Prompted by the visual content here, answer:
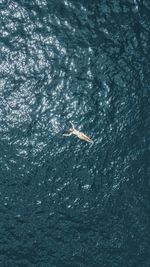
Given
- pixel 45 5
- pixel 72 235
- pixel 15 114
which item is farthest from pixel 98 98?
pixel 72 235

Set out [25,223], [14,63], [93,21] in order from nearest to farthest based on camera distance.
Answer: [25,223]
[14,63]
[93,21]

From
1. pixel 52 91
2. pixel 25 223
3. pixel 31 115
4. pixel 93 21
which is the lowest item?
pixel 25 223

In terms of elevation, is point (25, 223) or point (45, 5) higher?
point (45, 5)

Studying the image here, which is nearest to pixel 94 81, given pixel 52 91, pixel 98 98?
pixel 98 98

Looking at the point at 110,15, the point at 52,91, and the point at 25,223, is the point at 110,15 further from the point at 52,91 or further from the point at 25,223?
the point at 25,223

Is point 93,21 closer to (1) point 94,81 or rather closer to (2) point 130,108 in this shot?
(1) point 94,81

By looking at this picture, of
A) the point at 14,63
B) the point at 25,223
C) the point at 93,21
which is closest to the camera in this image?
the point at 25,223

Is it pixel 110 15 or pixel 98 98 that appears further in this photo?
pixel 110 15
